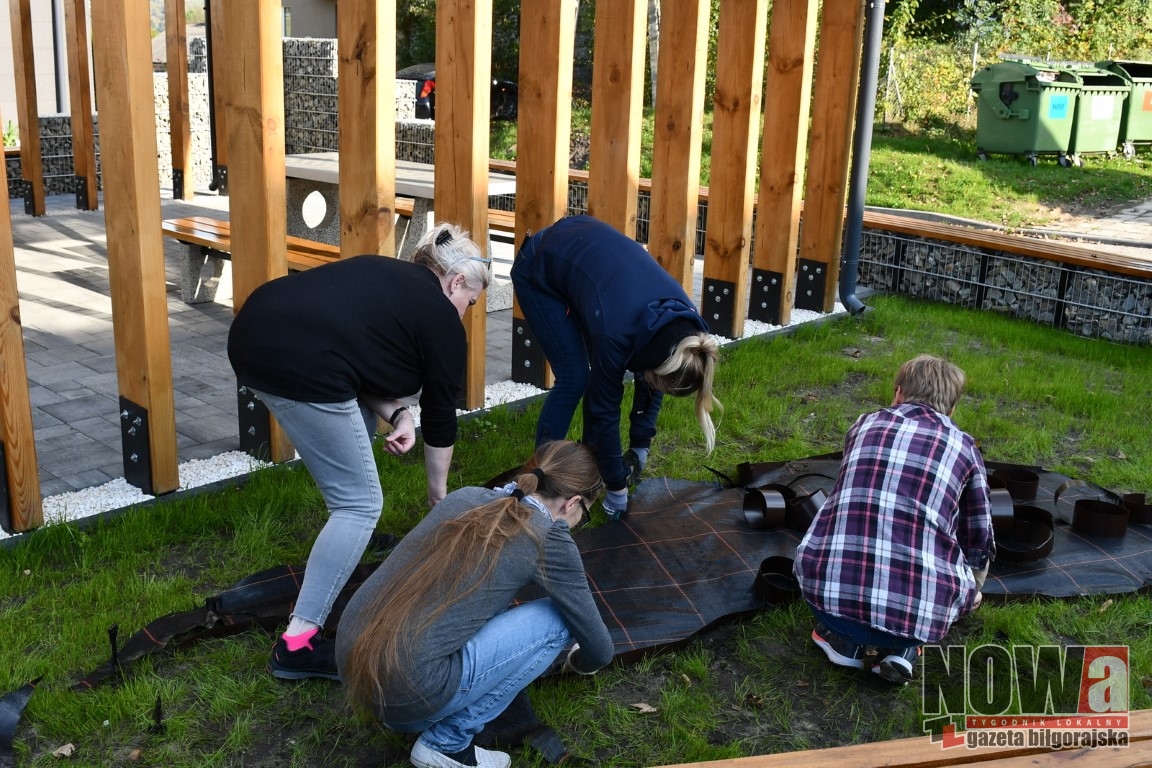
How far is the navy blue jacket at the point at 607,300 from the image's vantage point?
3.71 m

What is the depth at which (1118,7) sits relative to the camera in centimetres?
1825

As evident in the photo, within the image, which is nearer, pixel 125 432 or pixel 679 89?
pixel 125 432

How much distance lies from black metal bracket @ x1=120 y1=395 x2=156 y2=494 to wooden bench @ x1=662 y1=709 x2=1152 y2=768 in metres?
2.72

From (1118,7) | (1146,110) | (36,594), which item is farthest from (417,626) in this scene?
(1118,7)

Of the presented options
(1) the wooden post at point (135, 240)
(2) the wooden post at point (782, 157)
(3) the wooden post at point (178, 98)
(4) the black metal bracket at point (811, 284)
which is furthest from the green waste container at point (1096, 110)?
(1) the wooden post at point (135, 240)

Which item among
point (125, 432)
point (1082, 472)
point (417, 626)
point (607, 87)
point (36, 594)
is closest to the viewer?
point (417, 626)

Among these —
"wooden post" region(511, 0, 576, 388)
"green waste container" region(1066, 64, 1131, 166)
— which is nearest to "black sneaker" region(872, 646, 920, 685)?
"wooden post" region(511, 0, 576, 388)

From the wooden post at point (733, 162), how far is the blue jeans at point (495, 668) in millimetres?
4309

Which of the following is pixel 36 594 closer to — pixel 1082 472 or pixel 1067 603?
pixel 1067 603

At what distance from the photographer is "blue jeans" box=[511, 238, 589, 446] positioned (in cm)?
424

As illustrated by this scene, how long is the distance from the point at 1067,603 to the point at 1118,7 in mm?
17871

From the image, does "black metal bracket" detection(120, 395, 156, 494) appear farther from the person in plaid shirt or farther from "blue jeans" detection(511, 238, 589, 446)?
the person in plaid shirt

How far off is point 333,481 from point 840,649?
1.65 m

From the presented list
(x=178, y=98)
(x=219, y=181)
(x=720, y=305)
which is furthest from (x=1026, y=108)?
(x=178, y=98)
